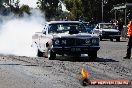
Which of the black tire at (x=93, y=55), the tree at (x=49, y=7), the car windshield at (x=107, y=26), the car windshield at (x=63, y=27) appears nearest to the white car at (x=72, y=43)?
the black tire at (x=93, y=55)

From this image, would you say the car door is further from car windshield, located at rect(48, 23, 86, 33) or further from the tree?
the tree

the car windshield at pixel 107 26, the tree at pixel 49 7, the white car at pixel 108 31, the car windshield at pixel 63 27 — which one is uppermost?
the tree at pixel 49 7

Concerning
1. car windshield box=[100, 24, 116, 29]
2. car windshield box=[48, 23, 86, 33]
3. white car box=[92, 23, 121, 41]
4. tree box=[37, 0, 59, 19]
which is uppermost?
tree box=[37, 0, 59, 19]

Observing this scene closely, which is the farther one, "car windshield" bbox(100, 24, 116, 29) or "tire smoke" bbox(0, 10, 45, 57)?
"car windshield" bbox(100, 24, 116, 29)

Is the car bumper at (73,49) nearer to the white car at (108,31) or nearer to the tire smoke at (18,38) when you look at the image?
the tire smoke at (18,38)

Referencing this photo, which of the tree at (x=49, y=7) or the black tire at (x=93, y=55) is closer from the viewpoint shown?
the black tire at (x=93, y=55)

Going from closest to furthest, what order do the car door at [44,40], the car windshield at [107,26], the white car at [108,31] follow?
the car door at [44,40] < the white car at [108,31] < the car windshield at [107,26]

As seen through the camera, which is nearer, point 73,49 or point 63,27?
point 73,49

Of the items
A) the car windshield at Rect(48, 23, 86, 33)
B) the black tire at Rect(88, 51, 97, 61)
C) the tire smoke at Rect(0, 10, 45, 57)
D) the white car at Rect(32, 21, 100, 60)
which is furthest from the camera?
the tire smoke at Rect(0, 10, 45, 57)

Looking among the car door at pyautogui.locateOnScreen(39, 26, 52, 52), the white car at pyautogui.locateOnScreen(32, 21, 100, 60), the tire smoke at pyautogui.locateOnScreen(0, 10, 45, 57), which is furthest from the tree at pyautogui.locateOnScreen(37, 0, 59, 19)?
the white car at pyautogui.locateOnScreen(32, 21, 100, 60)

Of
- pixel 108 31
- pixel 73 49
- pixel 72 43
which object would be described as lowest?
pixel 108 31

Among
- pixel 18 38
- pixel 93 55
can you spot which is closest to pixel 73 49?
pixel 93 55

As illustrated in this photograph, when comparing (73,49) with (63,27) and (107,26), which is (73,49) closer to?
(63,27)

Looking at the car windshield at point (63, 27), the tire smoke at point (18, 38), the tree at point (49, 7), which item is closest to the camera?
the car windshield at point (63, 27)
